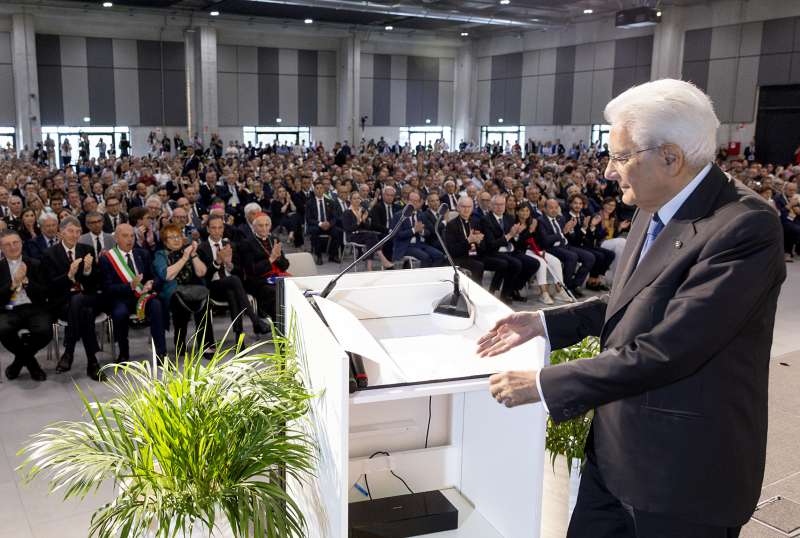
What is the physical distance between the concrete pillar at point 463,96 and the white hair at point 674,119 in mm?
29990

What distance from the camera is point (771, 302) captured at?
151cm

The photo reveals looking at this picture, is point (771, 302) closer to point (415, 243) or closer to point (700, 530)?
point (700, 530)

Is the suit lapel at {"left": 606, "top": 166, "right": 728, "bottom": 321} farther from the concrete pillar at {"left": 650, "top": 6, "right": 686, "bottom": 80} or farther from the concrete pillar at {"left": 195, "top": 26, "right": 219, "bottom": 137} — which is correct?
the concrete pillar at {"left": 195, "top": 26, "right": 219, "bottom": 137}

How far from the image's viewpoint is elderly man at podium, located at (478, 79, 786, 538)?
1.41 meters

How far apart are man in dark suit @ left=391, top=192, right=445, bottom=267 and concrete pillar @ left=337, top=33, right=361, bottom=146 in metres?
20.1

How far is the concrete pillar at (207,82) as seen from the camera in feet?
79.4

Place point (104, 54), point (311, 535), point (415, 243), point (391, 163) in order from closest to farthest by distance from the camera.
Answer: point (311, 535), point (415, 243), point (391, 163), point (104, 54)

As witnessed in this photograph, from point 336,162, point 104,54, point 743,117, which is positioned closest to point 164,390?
point 336,162

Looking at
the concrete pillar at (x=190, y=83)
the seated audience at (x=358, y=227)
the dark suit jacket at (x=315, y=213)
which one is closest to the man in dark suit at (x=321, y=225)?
the dark suit jacket at (x=315, y=213)

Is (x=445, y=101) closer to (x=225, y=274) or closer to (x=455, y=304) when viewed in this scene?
(x=225, y=274)

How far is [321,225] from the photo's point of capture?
980 centimetres

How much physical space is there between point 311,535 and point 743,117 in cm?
2182

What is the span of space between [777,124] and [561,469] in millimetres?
20494

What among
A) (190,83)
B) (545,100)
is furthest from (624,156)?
(545,100)
